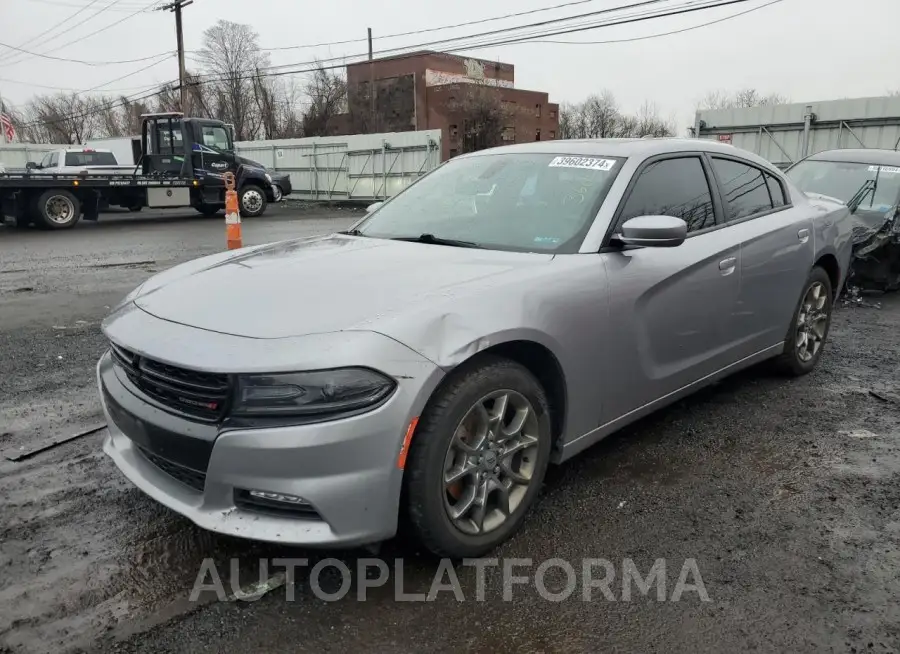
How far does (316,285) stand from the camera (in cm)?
272

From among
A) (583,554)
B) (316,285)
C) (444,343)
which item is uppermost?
(316,285)

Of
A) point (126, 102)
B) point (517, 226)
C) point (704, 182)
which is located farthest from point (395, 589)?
point (126, 102)

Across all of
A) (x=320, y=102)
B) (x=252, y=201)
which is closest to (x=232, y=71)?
(x=320, y=102)

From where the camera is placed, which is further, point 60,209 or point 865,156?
point 60,209

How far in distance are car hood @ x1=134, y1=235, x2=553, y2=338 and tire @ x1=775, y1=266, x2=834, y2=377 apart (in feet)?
8.29

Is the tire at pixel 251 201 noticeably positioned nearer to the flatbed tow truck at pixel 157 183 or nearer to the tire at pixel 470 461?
the flatbed tow truck at pixel 157 183

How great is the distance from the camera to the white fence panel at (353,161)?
23344mm

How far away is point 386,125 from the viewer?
208ft

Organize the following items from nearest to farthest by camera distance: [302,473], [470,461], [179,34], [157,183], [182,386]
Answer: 1. [302,473]
2. [182,386]
3. [470,461]
4. [157,183]
5. [179,34]

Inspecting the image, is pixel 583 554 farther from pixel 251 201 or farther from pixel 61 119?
pixel 61 119

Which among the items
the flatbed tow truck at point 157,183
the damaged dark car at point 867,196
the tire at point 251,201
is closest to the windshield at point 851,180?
the damaged dark car at point 867,196

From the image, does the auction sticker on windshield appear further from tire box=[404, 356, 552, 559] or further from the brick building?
the brick building

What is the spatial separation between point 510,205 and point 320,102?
2458 inches

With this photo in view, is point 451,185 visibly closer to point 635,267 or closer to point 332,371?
point 635,267
